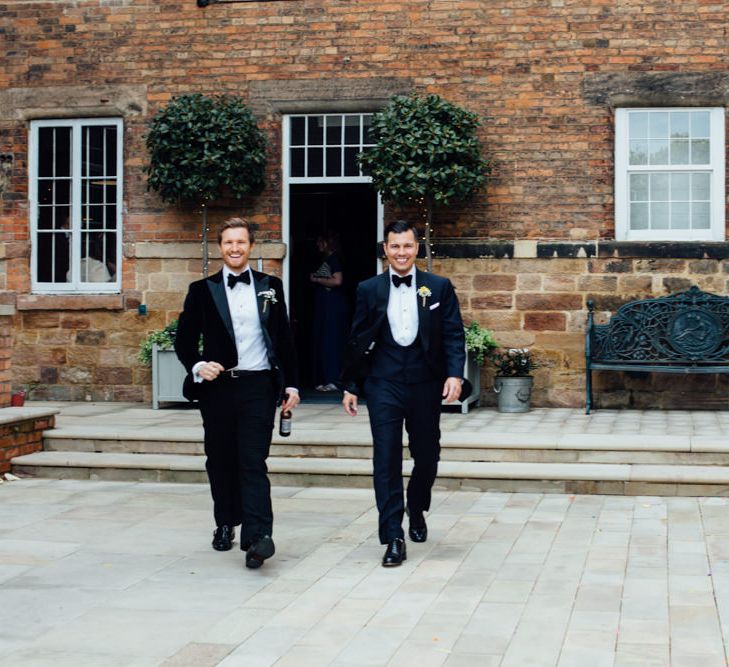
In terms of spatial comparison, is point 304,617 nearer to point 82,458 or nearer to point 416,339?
point 416,339

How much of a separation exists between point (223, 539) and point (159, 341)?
544cm

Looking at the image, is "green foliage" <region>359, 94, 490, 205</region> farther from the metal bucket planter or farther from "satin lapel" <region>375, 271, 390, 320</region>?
"satin lapel" <region>375, 271, 390, 320</region>

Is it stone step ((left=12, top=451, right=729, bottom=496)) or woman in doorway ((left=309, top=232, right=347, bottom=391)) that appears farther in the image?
woman in doorway ((left=309, top=232, right=347, bottom=391))

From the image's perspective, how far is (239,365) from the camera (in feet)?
20.4

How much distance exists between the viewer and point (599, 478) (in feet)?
27.0

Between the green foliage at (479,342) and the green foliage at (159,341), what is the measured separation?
2845mm

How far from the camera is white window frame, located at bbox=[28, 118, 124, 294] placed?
12.5 meters

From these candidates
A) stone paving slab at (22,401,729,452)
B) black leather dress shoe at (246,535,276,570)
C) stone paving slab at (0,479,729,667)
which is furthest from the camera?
stone paving slab at (22,401,729,452)

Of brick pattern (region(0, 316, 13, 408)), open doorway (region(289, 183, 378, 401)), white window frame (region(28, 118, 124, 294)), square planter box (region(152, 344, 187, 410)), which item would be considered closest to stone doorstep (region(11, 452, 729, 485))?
brick pattern (region(0, 316, 13, 408))

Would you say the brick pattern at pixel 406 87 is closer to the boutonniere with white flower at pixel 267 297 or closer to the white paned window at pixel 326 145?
the white paned window at pixel 326 145

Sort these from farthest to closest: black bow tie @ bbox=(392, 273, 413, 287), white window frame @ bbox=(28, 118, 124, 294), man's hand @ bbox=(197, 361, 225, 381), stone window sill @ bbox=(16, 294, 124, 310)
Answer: white window frame @ bbox=(28, 118, 124, 294), stone window sill @ bbox=(16, 294, 124, 310), black bow tie @ bbox=(392, 273, 413, 287), man's hand @ bbox=(197, 361, 225, 381)

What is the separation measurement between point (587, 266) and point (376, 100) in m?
2.67

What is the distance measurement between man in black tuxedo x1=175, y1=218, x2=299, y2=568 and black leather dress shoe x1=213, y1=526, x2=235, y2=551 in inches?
3.1

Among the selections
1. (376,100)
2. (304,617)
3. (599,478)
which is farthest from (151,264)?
(304,617)
